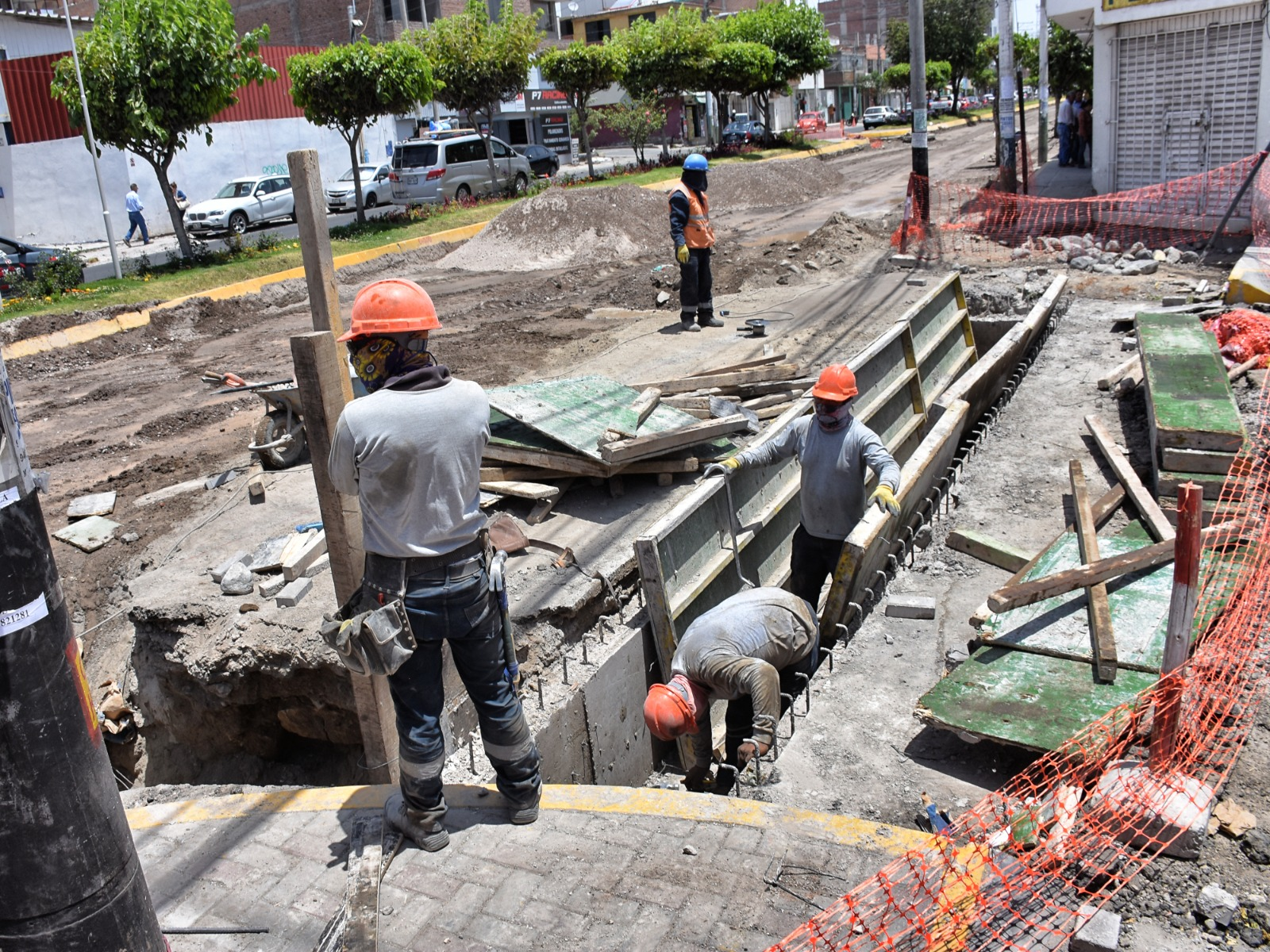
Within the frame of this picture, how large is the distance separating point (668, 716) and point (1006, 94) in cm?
2026

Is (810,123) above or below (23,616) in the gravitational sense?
above

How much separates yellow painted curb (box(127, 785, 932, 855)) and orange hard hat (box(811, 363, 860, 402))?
2.91 meters

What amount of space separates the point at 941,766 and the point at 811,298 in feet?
34.8

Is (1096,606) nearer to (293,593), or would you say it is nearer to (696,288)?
(293,593)

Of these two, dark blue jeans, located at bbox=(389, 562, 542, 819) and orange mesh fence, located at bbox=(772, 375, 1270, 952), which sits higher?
dark blue jeans, located at bbox=(389, 562, 542, 819)

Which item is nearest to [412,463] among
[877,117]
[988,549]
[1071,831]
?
[1071,831]

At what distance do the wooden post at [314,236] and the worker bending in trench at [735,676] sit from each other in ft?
8.38

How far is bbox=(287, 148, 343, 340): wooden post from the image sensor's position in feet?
13.5

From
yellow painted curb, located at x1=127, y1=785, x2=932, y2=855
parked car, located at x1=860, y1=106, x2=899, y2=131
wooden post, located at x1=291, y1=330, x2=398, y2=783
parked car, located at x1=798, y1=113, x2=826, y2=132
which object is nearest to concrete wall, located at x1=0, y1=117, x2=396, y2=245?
wooden post, located at x1=291, y1=330, x2=398, y2=783

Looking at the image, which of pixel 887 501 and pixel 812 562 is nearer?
pixel 887 501

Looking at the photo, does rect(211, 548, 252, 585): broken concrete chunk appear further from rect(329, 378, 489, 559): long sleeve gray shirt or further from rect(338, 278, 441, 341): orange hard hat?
rect(338, 278, 441, 341): orange hard hat

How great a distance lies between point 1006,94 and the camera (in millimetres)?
21375

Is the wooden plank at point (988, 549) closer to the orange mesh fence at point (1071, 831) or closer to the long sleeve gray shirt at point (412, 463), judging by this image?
the orange mesh fence at point (1071, 831)

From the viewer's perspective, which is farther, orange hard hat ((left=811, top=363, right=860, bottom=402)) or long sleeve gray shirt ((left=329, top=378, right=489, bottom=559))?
orange hard hat ((left=811, top=363, right=860, bottom=402))
